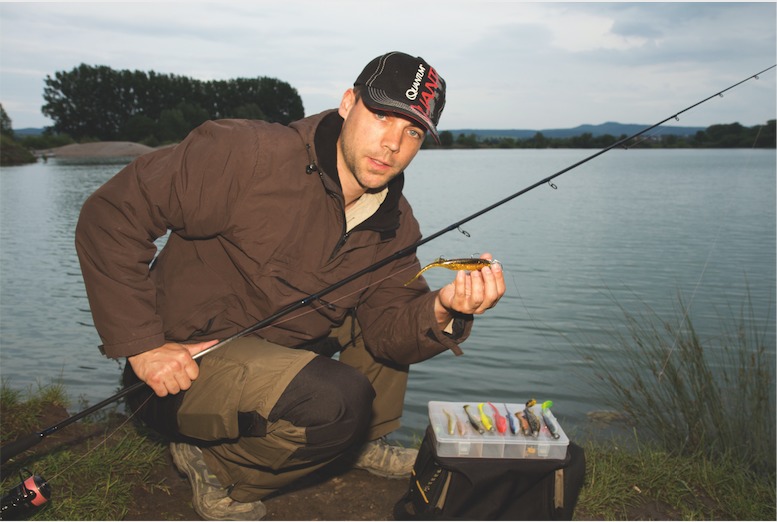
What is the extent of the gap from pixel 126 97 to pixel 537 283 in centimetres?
6914

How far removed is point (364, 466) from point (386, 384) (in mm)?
426

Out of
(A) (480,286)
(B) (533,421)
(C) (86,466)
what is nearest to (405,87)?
(A) (480,286)

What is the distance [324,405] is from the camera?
7.87ft

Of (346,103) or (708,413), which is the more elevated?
(346,103)

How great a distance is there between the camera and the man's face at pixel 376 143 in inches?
104

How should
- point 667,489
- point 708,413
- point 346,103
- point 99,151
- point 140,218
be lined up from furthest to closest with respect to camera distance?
point 99,151 → point 708,413 → point 667,489 → point 346,103 → point 140,218

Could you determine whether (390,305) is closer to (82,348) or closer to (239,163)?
(239,163)

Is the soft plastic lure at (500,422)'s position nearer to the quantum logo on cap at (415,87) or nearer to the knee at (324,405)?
the knee at (324,405)

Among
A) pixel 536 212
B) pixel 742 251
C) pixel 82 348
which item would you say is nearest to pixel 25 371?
pixel 82 348

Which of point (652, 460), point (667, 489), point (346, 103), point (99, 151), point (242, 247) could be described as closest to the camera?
point (242, 247)

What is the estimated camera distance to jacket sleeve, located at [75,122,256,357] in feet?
7.61

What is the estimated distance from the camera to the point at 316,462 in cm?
256

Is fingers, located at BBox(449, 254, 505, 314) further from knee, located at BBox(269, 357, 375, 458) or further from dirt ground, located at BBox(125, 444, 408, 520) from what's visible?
dirt ground, located at BBox(125, 444, 408, 520)

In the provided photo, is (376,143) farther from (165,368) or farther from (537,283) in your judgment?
(537,283)
